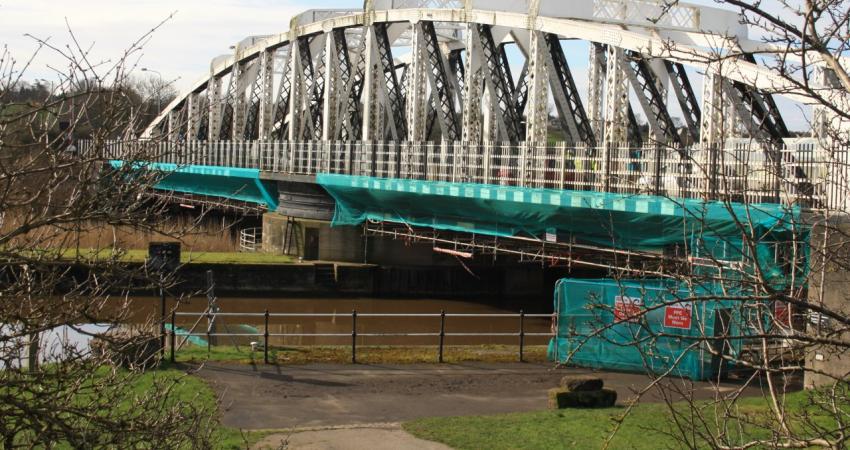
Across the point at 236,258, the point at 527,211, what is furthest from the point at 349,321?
the point at 527,211

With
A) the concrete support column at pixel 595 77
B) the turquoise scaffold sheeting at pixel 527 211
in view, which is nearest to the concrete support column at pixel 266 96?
the turquoise scaffold sheeting at pixel 527 211

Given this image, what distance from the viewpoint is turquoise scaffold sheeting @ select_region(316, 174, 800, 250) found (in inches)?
794

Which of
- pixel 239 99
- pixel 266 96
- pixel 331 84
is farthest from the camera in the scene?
pixel 239 99

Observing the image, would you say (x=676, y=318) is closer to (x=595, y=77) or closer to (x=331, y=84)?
(x=595, y=77)

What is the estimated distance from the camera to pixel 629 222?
74.1ft

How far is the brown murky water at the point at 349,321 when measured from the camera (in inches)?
1092

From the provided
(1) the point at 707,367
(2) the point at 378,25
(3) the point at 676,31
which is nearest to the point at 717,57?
(1) the point at 707,367

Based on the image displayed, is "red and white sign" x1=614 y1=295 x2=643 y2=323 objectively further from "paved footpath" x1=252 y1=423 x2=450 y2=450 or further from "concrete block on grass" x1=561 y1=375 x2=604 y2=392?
"concrete block on grass" x1=561 y1=375 x2=604 y2=392

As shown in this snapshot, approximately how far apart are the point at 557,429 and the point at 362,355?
6998mm

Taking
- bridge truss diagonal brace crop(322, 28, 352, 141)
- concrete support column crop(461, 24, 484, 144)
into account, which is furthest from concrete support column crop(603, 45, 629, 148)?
bridge truss diagonal brace crop(322, 28, 352, 141)

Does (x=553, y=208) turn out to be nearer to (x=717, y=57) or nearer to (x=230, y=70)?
(x=717, y=57)

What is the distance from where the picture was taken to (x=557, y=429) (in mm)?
13586

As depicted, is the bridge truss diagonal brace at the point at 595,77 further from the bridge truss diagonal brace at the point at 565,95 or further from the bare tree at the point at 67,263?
the bare tree at the point at 67,263

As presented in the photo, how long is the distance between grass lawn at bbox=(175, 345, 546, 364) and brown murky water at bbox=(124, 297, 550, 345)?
14.0 feet
